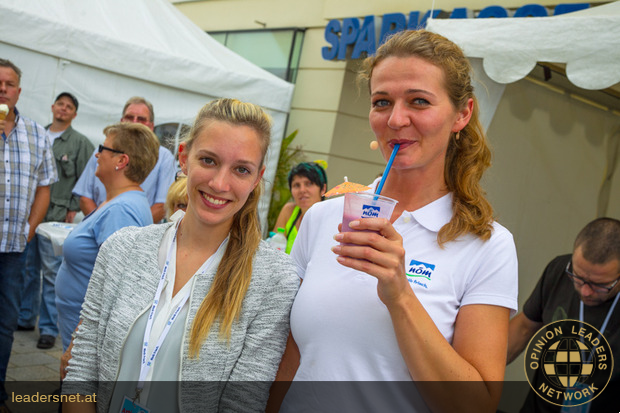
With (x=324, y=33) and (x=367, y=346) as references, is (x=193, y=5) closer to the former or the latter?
(x=324, y=33)

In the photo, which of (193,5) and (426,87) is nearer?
(426,87)

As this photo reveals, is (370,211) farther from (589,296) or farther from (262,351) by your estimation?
(589,296)

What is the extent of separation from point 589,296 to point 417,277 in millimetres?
2046

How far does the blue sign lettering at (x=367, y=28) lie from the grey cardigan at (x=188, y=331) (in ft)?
17.8

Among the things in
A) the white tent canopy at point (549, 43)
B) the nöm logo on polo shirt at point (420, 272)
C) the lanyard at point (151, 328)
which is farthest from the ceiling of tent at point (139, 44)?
the nöm logo on polo shirt at point (420, 272)

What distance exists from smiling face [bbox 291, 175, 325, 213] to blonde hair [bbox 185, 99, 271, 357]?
309 cm

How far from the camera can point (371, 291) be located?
5.38 ft

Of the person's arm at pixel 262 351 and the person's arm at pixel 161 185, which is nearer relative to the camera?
the person's arm at pixel 262 351

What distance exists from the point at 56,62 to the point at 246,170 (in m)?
5.00

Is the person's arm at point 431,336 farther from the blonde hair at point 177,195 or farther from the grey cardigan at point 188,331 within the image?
the blonde hair at point 177,195

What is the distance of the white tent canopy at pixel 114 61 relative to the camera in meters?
5.73

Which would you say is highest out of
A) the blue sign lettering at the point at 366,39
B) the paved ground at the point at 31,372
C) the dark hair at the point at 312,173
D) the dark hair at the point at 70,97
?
the blue sign lettering at the point at 366,39

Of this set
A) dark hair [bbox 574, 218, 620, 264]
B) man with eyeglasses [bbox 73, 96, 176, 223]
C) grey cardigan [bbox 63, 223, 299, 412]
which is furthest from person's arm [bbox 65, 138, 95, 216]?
dark hair [bbox 574, 218, 620, 264]

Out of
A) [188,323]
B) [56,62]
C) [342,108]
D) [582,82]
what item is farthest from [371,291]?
[342,108]
